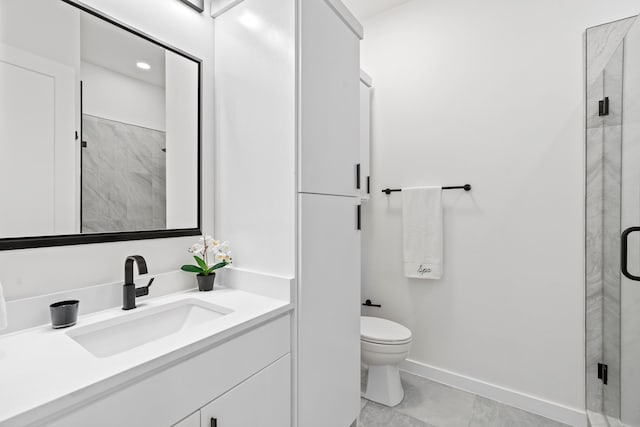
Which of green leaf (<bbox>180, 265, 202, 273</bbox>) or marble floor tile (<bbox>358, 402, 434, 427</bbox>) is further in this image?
marble floor tile (<bbox>358, 402, 434, 427</bbox>)

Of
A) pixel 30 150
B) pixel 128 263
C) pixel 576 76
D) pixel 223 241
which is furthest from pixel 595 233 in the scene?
pixel 30 150

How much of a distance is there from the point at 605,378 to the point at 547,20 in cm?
204

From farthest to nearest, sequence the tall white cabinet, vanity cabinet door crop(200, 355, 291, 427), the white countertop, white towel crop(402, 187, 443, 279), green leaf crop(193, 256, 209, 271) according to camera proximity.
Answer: white towel crop(402, 187, 443, 279)
green leaf crop(193, 256, 209, 271)
the tall white cabinet
vanity cabinet door crop(200, 355, 291, 427)
the white countertop

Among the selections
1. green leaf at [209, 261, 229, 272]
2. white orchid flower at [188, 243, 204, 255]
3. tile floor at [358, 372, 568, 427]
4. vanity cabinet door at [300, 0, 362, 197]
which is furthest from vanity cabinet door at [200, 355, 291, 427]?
tile floor at [358, 372, 568, 427]

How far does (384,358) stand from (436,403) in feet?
1.52

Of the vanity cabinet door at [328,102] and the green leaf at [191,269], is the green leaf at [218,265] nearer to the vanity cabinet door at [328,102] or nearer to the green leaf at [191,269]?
the green leaf at [191,269]

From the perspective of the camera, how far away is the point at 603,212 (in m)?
1.66

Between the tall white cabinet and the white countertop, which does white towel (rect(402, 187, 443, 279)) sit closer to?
the tall white cabinet

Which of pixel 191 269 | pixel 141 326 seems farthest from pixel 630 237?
pixel 141 326

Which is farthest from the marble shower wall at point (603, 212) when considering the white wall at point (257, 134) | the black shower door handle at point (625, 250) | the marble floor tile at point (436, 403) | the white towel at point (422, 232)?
the white wall at point (257, 134)

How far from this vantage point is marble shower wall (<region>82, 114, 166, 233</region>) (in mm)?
1138

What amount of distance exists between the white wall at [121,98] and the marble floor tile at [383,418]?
6.22ft

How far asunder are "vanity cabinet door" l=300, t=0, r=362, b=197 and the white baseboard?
1472 millimetres

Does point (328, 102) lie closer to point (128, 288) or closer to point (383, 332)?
point (128, 288)
